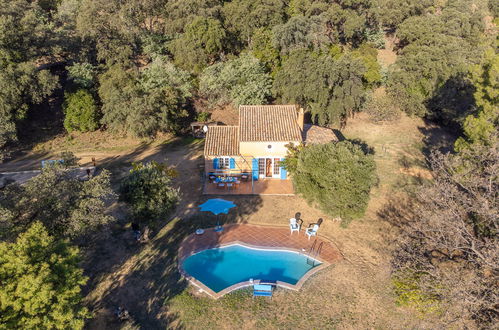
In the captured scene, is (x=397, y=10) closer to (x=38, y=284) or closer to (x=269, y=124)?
(x=269, y=124)

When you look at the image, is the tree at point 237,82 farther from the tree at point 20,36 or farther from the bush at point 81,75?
the tree at point 20,36

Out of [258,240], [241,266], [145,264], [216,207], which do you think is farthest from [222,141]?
[145,264]

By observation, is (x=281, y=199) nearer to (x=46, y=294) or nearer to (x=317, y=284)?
(x=317, y=284)

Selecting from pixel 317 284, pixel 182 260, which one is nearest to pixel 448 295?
pixel 317 284

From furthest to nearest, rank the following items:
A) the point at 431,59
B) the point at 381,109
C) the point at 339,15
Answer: the point at 339,15, the point at 381,109, the point at 431,59

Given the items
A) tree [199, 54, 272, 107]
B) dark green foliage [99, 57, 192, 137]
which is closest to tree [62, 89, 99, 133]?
dark green foliage [99, 57, 192, 137]

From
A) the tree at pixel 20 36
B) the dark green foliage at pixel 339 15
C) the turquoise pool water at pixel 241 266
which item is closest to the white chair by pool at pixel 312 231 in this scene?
the turquoise pool water at pixel 241 266

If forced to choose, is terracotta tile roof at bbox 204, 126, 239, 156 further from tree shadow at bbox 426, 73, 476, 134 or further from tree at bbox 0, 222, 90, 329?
tree shadow at bbox 426, 73, 476, 134
